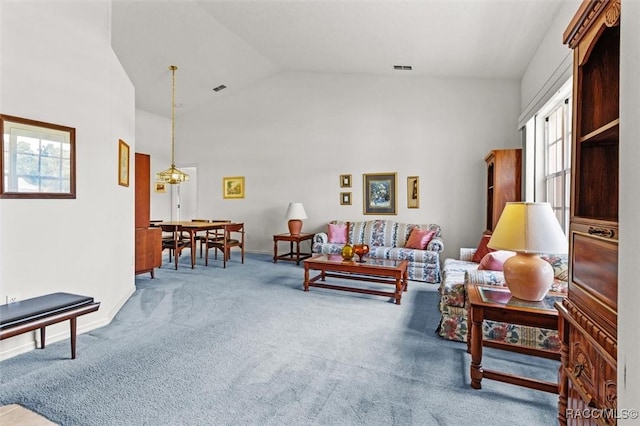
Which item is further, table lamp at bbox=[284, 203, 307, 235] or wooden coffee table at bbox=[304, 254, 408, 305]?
table lamp at bbox=[284, 203, 307, 235]

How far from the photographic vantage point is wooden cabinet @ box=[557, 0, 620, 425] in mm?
1042

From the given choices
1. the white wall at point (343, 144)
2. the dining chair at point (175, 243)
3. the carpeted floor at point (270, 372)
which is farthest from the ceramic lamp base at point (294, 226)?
the carpeted floor at point (270, 372)

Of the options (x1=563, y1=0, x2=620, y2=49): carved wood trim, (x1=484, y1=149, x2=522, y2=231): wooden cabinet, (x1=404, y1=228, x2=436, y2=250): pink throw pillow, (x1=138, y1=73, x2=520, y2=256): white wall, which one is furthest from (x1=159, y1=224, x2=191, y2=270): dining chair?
(x1=563, y1=0, x2=620, y2=49): carved wood trim

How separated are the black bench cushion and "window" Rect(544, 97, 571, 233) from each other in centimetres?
425

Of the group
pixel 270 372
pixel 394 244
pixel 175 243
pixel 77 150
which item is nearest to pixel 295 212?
pixel 394 244

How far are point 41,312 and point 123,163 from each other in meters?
1.84

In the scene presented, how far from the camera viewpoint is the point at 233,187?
24.8 ft

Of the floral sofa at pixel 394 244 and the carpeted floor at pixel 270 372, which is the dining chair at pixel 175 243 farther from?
the floral sofa at pixel 394 244

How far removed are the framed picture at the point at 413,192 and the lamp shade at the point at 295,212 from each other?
199 cm

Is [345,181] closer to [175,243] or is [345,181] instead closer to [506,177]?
[506,177]

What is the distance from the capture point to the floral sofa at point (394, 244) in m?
4.91

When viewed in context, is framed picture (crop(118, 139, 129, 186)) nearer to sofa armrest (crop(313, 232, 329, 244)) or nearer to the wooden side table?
the wooden side table

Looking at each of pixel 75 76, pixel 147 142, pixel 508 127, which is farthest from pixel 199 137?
pixel 508 127

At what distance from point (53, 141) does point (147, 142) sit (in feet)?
17.8
